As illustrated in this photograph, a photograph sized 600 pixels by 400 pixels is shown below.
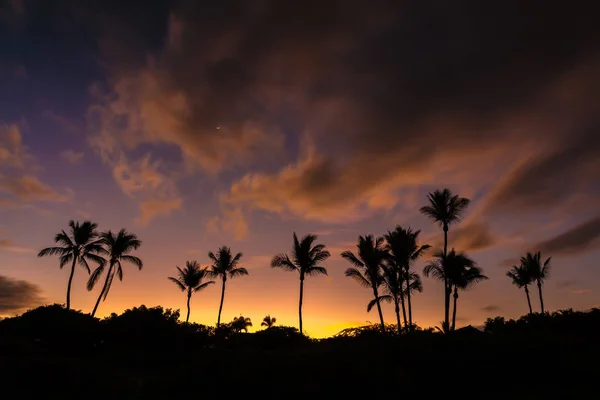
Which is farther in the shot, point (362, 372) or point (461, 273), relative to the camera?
point (461, 273)

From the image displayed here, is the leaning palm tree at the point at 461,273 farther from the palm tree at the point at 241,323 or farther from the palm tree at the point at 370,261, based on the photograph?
the palm tree at the point at 241,323

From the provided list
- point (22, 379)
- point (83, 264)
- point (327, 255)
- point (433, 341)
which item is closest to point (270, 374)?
point (433, 341)

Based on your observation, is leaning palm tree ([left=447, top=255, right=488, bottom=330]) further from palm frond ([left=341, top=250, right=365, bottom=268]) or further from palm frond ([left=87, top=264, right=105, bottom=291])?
palm frond ([left=87, top=264, right=105, bottom=291])

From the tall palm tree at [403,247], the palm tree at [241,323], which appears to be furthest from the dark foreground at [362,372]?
the palm tree at [241,323]

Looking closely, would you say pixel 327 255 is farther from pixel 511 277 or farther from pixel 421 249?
pixel 511 277

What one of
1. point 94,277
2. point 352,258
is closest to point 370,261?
point 352,258

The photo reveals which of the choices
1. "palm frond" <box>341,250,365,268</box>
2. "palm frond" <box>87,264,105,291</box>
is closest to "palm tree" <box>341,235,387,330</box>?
"palm frond" <box>341,250,365,268</box>

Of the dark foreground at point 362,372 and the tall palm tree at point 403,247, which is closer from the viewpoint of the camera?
the dark foreground at point 362,372

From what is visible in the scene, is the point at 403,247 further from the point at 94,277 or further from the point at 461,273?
the point at 94,277

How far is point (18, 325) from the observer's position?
24.7 meters

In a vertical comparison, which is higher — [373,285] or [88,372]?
[373,285]

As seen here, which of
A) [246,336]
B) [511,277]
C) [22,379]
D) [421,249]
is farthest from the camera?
[511,277]

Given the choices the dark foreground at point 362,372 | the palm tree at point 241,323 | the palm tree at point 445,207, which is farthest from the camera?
the palm tree at point 241,323

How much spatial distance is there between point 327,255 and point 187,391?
85.1ft
